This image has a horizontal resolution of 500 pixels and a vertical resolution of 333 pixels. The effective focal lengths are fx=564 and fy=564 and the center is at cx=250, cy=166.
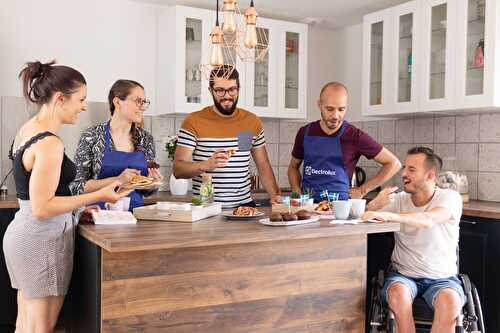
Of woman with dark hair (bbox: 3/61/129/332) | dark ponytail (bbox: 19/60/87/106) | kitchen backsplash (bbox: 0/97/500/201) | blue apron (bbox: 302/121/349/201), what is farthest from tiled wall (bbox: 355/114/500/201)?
dark ponytail (bbox: 19/60/87/106)

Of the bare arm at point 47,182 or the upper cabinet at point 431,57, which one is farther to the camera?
the upper cabinet at point 431,57

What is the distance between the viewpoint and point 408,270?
268cm

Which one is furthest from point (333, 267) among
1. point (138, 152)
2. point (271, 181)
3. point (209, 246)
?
point (138, 152)

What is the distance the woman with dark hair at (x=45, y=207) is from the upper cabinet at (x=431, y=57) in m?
2.45

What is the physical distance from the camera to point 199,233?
2055 mm

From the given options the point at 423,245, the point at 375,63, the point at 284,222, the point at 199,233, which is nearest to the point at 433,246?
the point at 423,245

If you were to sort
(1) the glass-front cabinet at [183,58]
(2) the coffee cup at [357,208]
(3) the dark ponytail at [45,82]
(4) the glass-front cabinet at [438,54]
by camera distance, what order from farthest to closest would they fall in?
1. (1) the glass-front cabinet at [183,58]
2. (4) the glass-front cabinet at [438,54]
3. (2) the coffee cup at [357,208]
4. (3) the dark ponytail at [45,82]

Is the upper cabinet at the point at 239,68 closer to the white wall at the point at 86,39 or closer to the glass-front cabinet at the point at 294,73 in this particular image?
the glass-front cabinet at the point at 294,73

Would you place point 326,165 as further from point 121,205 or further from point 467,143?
point 467,143

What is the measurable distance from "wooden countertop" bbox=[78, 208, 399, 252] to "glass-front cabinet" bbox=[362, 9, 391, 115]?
206 cm

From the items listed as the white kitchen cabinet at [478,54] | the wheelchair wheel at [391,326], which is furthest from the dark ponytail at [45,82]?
the white kitchen cabinet at [478,54]

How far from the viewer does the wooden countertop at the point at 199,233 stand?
6.25 ft

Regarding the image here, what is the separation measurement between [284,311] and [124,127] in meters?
1.23

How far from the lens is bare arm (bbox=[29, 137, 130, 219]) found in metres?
2.01
